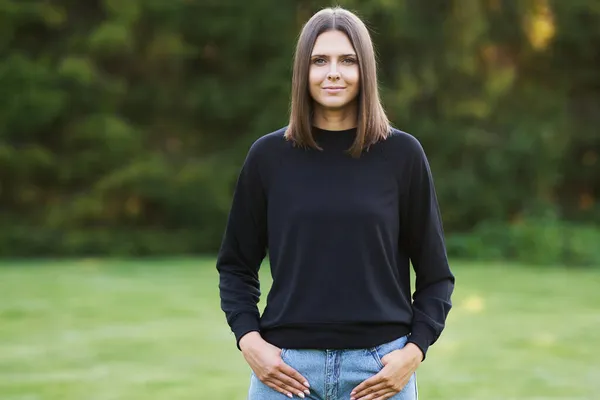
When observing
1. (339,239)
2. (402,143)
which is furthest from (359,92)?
Result: (339,239)

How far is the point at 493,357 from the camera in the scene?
688 centimetres

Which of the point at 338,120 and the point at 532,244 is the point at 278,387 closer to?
the point at 338,120

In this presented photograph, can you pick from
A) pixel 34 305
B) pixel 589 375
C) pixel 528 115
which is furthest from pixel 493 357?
pixel 528 115

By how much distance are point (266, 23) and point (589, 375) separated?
11279 millimetres

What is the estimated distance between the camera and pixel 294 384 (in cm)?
215

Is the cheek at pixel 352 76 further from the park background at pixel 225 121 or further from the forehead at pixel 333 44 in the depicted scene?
the park background at pixel 225 121

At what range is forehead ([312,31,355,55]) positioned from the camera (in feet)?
7.24

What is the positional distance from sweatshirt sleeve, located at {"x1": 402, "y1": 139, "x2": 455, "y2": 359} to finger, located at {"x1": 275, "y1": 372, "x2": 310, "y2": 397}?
0.26m

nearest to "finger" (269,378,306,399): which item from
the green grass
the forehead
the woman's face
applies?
the woman's face

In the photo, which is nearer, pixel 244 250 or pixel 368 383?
pixel 368 383

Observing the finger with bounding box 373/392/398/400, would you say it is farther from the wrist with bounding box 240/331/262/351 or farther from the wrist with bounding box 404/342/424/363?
the wrist with bounding box 240/331/262/351

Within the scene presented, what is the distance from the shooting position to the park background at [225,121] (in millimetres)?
15250

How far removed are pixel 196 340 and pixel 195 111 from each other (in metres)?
10.1

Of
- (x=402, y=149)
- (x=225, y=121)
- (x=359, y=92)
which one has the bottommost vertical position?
(x=402, y=149)
